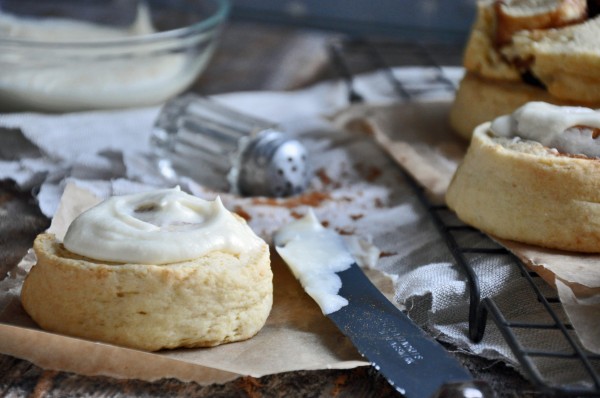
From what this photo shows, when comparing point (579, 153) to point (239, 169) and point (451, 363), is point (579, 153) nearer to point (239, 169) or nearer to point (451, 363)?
point (451, 363)

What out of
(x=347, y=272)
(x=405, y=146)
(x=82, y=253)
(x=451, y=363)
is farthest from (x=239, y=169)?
(x=451, y=363)

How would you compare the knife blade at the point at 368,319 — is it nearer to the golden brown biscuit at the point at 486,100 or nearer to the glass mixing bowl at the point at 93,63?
the golden brown biscuit at the point at 486,100

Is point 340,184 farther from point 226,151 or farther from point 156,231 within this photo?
point 156,231

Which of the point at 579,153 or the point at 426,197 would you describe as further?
the point at 426,197

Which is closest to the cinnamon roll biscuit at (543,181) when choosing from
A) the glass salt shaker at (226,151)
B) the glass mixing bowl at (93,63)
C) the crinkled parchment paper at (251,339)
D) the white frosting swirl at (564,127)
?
the white frosting swirl at (564,127)

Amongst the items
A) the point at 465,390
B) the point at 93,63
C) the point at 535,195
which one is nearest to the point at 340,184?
the point at 535,195

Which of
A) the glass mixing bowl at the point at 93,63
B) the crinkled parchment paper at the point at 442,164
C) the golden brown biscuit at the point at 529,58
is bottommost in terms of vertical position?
the glass mixing bowl at the point at 93,63
